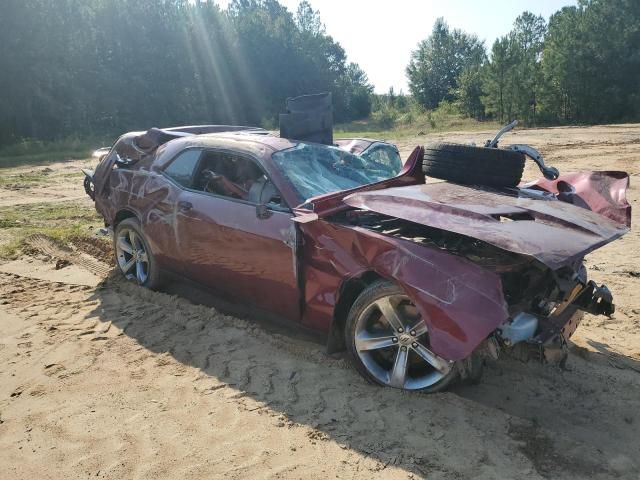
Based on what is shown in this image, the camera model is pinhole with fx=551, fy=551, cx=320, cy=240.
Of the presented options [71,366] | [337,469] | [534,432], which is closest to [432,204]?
[534,432]

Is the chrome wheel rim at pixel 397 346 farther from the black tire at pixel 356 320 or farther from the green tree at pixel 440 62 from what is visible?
the green tree at pixel 440 62

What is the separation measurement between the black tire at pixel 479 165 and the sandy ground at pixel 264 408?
1408 mm

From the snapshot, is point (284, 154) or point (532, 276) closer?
point (532, 276)

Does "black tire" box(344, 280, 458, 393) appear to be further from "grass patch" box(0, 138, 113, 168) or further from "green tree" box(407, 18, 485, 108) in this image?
"green tree" box(407, 18, 485, 108)

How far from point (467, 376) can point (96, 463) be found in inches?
86.9

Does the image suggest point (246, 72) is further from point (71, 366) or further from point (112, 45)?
point (71, 366)

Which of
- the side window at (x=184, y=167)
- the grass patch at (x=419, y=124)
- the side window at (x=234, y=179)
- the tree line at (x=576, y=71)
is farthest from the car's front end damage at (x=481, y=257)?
the tree line at (x=576, y=71)

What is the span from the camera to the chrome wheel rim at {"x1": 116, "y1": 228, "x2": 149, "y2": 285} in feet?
18.2

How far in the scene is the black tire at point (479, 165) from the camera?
14.2ft

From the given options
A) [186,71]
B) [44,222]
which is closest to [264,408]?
[44,222]

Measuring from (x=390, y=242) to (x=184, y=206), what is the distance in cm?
220

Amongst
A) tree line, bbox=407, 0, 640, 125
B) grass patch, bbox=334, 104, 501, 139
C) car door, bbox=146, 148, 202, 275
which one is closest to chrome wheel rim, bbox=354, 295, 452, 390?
car door, bbox=146, 148, 202, 275

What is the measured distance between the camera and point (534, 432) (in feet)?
10.2

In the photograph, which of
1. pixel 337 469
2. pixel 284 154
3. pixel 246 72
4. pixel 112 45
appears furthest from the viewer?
pixel 246 72
